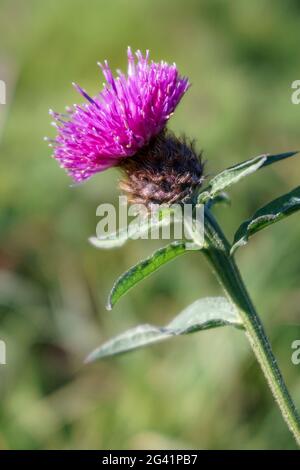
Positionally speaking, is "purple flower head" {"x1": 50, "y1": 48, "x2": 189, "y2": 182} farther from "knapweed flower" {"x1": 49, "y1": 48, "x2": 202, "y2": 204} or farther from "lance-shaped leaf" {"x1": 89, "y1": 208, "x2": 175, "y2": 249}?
"lance-shaped leaf" {"x1": 89, "y1": 208, "x2": 175, "y2": 249}

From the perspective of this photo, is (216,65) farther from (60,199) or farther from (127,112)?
(127,112)

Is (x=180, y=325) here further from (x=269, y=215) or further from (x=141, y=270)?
(x=269, y=215)

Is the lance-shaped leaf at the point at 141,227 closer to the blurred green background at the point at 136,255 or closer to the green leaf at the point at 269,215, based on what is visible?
the green leaf at the point at 269,215

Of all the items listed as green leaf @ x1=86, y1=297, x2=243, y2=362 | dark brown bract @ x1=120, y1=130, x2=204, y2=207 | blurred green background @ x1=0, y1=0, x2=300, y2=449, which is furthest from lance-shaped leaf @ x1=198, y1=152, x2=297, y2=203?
blurred green background @ x1=0, y1=0, x2=300, y2=449

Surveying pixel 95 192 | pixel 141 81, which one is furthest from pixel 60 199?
pixel 141 81

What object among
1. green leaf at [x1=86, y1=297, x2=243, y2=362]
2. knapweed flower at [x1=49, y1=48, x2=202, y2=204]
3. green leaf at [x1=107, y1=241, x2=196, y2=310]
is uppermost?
knapweed flower at [x1=49, y1=48, x2=202, y2=204]

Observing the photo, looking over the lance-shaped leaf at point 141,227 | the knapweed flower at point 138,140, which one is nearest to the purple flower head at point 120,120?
the knapweed flower at point 138,140
